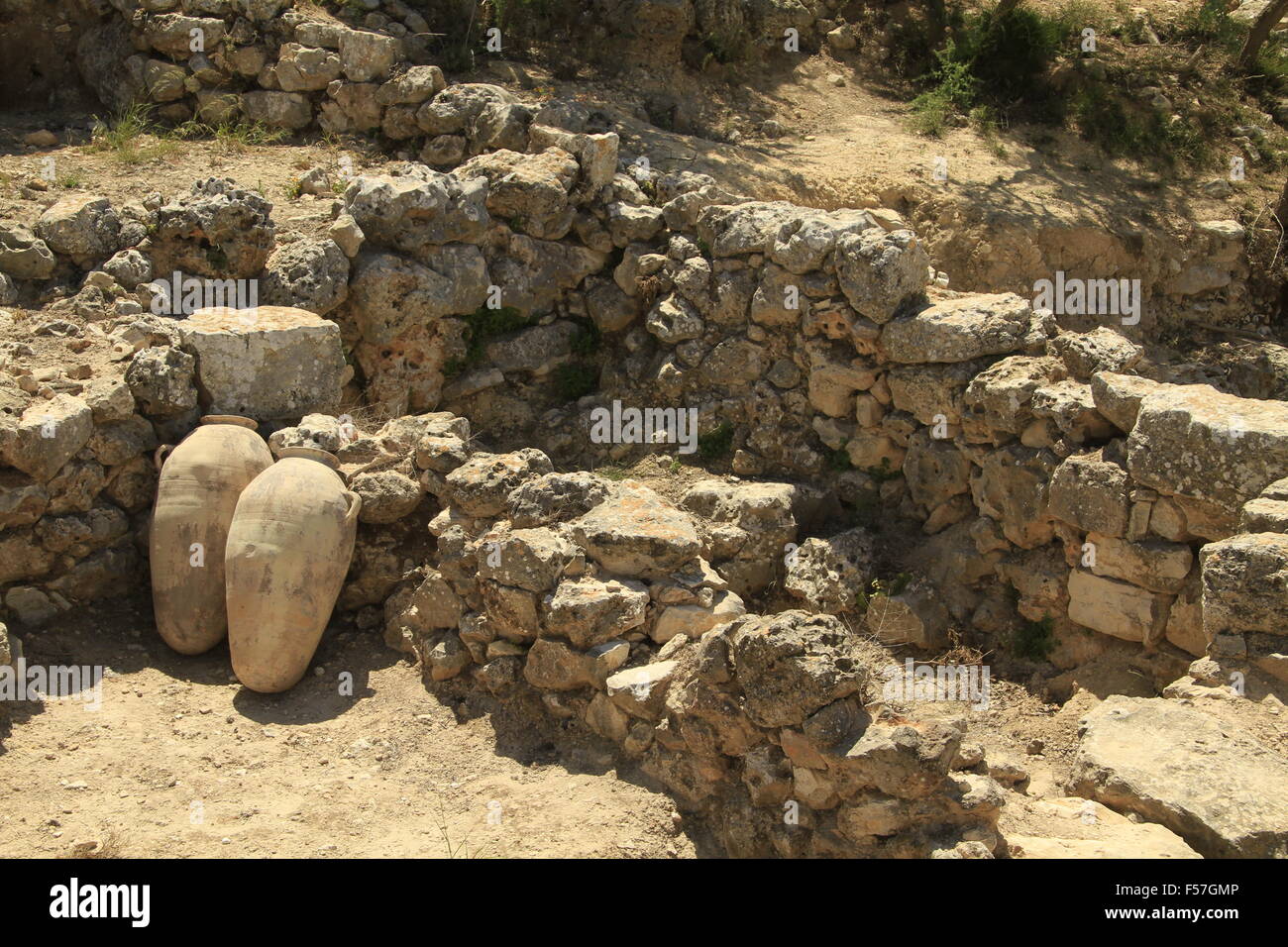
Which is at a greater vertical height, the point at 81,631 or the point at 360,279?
the point at 360,279

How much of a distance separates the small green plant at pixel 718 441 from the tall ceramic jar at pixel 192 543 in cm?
338

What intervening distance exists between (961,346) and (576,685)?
3.39 m

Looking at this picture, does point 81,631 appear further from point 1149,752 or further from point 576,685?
point 1149,752

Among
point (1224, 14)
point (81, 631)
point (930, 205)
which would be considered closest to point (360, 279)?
point (81, 631)

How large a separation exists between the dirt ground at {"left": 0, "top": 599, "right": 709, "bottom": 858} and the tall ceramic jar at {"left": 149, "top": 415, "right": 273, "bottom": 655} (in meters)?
0.20

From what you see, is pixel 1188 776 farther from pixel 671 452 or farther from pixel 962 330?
pixel 671 452

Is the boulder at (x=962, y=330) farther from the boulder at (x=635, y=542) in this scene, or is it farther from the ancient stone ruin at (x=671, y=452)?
the boulder at (x=635, y=542)

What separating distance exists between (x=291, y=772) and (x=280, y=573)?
1146mm

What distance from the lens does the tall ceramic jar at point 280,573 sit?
6422 mm

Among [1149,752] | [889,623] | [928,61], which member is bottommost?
[889,623]

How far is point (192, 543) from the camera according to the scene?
6672 millimetres

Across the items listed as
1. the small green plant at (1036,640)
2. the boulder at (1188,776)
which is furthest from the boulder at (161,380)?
the boulder at (1188,776)

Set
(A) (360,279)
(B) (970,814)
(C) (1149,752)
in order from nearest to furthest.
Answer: (B) (970,814) < (C) (1149,752) < (A) (360,279)

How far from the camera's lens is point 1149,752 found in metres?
5.21
